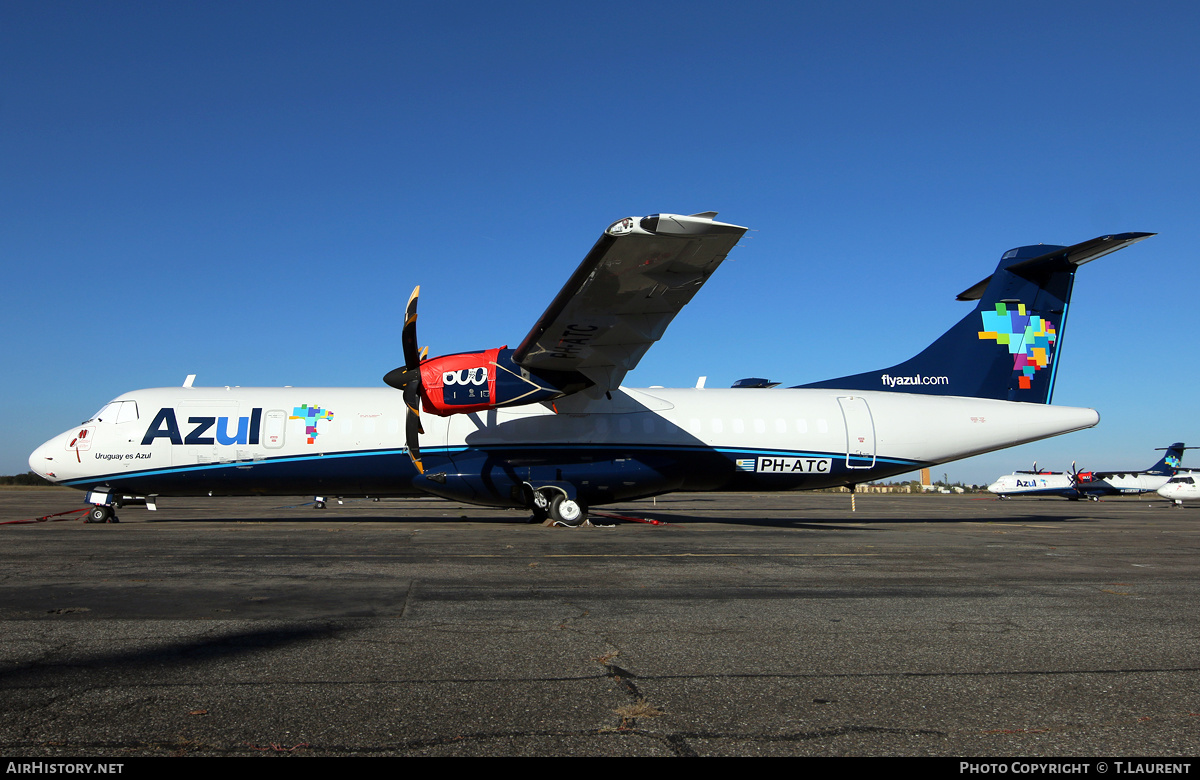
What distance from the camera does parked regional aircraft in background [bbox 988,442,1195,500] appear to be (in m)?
46.9

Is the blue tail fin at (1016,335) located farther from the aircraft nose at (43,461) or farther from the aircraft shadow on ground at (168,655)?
the aircraft nose at (43,461)

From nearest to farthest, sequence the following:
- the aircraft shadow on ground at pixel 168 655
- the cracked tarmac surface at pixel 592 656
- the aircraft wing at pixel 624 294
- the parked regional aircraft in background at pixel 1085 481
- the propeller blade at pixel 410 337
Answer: the cracked tarmac surface at pixel 592 656, the aircraft shadow on ground at pixel 168 655, the aircraft wing at pixel 624 294, the propeller blade at pixel 410 337, the parked regional aircraft in background at pixel 1085 481

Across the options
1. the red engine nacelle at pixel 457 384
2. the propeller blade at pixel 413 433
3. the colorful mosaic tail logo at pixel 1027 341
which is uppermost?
the colorful mosaic tail logo at pixel 1027 341

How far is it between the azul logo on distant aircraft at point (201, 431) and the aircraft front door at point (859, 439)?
600 inches

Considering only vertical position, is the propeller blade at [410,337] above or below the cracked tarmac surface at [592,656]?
above

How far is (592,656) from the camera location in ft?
16.9

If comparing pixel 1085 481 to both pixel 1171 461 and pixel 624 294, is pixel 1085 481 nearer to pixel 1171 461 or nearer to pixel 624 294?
pixel 1171 461

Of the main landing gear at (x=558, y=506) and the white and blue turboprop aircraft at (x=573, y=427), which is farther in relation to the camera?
the main landing gear at (x=558, y=506)

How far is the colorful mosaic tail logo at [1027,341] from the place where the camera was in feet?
66.2

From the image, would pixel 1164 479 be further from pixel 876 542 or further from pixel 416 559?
pixel 416 559

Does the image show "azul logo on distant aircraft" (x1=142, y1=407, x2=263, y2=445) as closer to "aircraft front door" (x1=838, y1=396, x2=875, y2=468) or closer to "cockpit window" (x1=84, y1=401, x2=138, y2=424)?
"cockpit window" (x1=84, y1=401, x2=138, y2=424)

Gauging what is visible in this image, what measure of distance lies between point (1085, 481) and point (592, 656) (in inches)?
2141

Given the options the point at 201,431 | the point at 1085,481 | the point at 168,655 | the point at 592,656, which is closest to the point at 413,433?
the point at 201,431

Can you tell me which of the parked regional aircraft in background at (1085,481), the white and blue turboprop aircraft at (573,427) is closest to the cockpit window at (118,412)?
the white and blue turboprop aircraft at (573,427)
